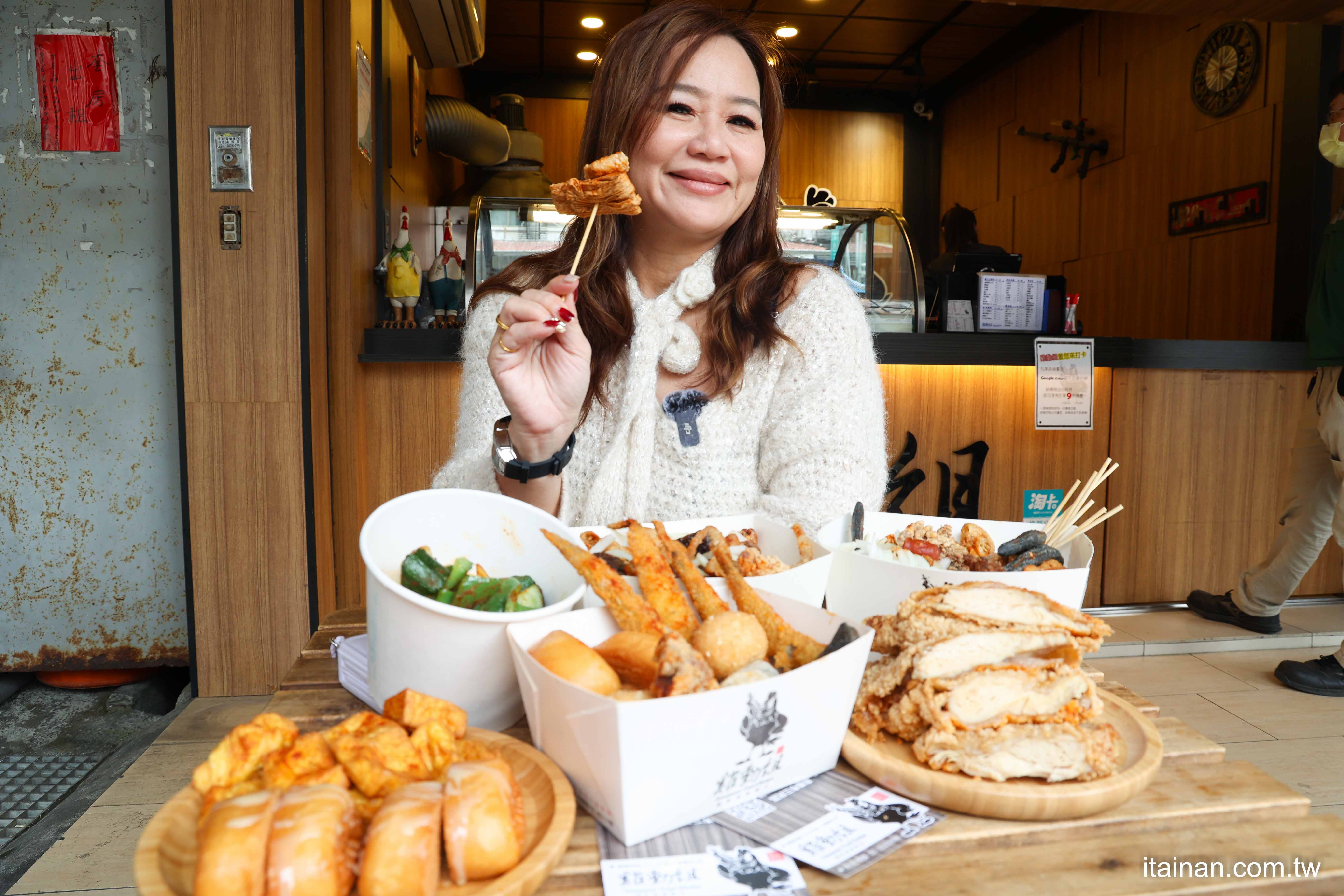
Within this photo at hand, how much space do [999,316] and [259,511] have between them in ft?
9.69

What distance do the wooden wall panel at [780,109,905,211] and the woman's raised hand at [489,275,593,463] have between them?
6.56 m

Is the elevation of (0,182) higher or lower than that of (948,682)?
A: higher

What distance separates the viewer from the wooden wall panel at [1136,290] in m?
5.31

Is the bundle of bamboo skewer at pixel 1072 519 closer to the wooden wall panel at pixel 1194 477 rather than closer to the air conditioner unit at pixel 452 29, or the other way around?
the wooden wall panel at pixel 1194 477

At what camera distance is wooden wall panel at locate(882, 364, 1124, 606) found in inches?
137

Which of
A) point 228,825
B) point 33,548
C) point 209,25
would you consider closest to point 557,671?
point 228,825

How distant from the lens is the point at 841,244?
3.49m

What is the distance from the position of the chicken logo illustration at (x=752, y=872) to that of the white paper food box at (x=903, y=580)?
1.11 feet

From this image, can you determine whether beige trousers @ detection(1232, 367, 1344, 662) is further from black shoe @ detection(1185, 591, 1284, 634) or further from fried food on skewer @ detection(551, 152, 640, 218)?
fried food on skewer @ detection(551, 152, 640, 218)

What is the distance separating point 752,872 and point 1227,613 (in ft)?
12.1

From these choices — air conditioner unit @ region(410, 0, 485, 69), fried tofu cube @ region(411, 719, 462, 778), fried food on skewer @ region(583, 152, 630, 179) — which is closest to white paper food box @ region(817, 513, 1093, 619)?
fried tofu cube @ region(411, 719, 462, 778)

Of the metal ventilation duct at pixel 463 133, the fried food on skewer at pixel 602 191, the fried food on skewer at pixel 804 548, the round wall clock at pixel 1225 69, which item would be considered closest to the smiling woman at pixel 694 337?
the fried food on skewer at pixel 602 191

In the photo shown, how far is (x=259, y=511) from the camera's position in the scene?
2660 millimetres

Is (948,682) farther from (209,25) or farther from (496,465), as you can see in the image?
(209,25)
